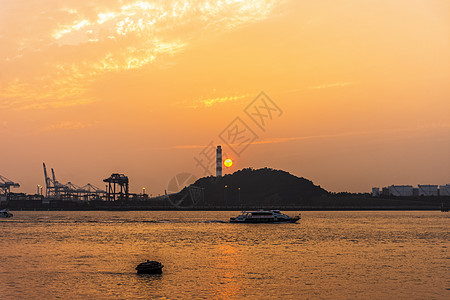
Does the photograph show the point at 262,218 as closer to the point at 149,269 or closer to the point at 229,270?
the point at 229,270

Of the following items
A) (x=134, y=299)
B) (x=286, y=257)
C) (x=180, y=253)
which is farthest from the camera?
(x=180, y=253)

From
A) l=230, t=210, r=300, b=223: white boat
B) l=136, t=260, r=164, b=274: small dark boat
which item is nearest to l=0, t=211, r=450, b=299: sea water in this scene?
l=136, t=260, r=164, b=274: small dark boat

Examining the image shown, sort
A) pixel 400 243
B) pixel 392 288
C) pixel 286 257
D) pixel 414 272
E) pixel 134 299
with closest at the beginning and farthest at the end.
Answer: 1. pixel 134 299
2. pixel 392 288
3. pixel 414 272
4. pixel 286 257
5. pixel 400 243

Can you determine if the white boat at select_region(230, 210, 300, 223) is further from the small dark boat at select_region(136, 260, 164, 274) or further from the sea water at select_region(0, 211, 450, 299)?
the small dark boat at select_region(136, 260, 164, 274)

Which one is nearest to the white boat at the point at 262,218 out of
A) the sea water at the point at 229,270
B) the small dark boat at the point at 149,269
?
the sea water at the point at 229,270

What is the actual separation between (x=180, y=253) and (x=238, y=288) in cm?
2782

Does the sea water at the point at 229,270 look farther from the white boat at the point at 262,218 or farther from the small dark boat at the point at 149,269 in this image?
the white boat at the point at 262,218

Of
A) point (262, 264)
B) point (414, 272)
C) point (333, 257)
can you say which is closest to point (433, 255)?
point (333, 257)

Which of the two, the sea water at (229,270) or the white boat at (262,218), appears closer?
the sea water at (229,270)

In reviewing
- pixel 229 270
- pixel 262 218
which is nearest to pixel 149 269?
pixel 229 270

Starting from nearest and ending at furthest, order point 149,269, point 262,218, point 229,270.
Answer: point 149,269, point 229,270, point 262,218

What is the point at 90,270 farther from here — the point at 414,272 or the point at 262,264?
the point at 414,272

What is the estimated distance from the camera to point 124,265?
191ft

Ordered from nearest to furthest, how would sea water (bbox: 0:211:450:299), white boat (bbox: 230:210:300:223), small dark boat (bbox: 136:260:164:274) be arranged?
sea water (bbox: 0:211:450:299) < small dark boat (bbox: 136:260:164:274) < white boat (bbox: 230:210:300:223)
